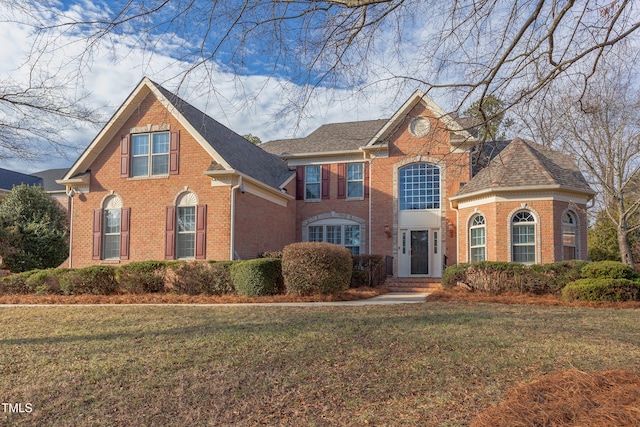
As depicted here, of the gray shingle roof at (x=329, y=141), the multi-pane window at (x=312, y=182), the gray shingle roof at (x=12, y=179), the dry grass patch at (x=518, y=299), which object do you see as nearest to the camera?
the dry grass patch at (x=518, y=299)

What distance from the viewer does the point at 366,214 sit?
19.7 metres

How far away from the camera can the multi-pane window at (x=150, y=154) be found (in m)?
17.0

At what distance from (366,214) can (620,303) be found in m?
10.2

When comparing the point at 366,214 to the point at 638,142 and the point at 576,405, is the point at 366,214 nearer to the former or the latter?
the point at 638,142

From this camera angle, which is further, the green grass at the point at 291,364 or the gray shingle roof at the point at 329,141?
the gray shingle roof at the point at 329,141

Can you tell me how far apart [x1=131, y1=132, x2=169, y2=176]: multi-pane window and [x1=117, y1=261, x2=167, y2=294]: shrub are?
4.06 m

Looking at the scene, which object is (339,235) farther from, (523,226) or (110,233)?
(110,233)

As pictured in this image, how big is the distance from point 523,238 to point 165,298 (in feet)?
36.8

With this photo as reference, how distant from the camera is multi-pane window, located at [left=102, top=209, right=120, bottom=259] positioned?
1738 centimetres

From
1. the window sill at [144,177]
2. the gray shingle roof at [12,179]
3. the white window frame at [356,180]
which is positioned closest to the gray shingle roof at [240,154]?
the window sill at [144,177]

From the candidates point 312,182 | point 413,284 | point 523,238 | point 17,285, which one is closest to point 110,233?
point 17,285

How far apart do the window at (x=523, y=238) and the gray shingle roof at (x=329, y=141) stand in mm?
→ 6804

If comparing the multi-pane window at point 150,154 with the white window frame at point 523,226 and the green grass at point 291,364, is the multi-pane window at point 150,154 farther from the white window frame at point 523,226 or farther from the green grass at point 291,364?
the white window frame at point 523,226

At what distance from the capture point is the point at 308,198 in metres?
20.6
